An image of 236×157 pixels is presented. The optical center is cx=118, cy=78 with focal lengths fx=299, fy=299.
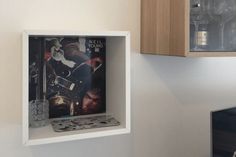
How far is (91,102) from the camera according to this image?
1416 millimetres

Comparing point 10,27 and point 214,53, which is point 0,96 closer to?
point 10,27

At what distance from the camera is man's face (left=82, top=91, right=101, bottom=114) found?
4.61 feet

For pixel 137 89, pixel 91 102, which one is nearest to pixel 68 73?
pixel 91 102

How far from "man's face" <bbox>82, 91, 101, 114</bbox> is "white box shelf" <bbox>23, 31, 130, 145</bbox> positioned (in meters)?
0.05

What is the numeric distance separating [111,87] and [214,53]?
0.48 meters

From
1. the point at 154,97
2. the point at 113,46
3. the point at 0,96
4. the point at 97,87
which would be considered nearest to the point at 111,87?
the point at 97,87

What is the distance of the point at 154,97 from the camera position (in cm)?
156

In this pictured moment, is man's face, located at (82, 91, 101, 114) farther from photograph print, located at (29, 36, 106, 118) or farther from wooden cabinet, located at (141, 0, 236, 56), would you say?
wooden cabinet, located at (141, 0, 236, 56)

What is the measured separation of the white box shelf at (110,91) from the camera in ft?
3.50

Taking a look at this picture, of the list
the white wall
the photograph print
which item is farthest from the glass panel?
the photograph print

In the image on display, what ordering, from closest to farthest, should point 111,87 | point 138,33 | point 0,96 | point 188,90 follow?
point 0,96
point 111,87
point 138,33
point 188,90

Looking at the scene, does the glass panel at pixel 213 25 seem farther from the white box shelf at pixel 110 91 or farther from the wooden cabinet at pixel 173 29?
the white box shelf at pixel 110 91

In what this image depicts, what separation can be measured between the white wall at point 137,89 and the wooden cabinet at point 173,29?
7 cm

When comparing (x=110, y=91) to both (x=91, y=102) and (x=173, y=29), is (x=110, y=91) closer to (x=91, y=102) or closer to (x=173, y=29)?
(x=91, y=102)
